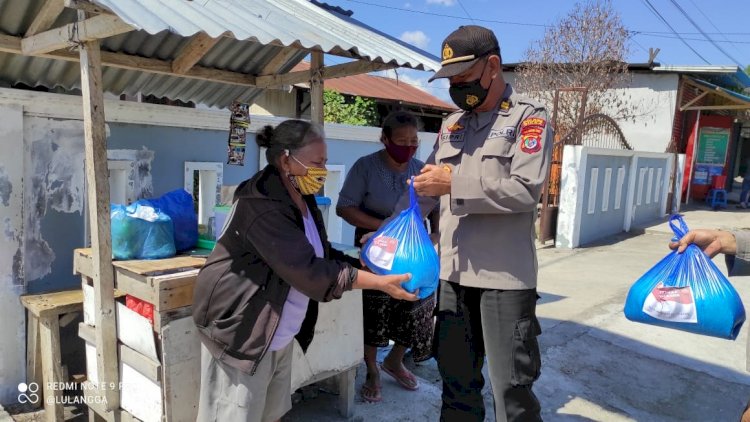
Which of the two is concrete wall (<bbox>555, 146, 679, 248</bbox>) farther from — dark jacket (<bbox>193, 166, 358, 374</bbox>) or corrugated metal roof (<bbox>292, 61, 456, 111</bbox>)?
dark jacket (<bbox>193, 166, 358, 374</bbox>)

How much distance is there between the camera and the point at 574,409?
3.35 metres

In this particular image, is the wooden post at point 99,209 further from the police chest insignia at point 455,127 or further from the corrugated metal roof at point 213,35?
the police chest insignia at point 455,127

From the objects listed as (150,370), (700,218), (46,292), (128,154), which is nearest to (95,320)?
(150,370)

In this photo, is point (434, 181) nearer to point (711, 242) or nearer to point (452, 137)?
point (452, 137)

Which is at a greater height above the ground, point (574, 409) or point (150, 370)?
point (150, 370)

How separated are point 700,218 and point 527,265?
1286 cm

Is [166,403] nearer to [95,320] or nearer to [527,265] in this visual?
[95,320]

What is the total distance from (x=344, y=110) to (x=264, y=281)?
10359mm

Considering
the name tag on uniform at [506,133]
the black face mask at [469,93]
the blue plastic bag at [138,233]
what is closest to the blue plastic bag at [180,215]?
the blue plastic bag at [138,233]

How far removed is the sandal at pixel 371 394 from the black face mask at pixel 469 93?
6.17 feet

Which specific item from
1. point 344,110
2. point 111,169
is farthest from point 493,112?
point 344,110

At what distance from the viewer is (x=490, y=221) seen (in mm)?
2176

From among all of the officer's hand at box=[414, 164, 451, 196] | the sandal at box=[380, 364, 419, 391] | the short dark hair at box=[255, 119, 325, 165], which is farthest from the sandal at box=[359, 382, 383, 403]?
the short dark hair at box=[255, 119, 325, 165]

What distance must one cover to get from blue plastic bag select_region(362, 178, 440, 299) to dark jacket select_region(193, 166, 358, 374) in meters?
0.17
